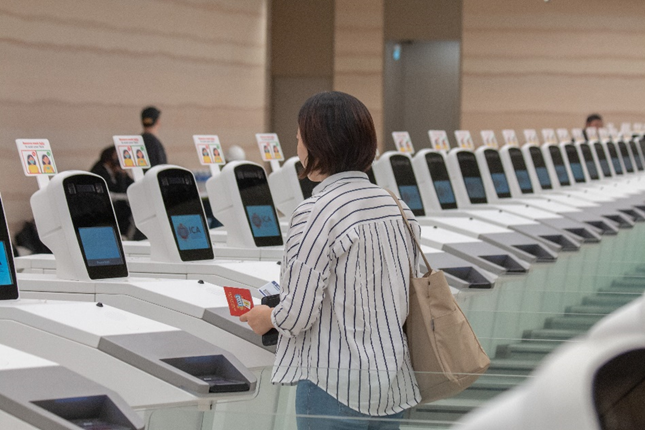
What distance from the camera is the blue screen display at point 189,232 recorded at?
474cm

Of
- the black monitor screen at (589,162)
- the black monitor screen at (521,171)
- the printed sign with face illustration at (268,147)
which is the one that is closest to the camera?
the printed sign with face illustration at (268,147)

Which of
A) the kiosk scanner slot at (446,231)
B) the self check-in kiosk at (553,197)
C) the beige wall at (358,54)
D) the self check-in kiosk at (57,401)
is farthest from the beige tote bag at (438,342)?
the beige wall at (358,54)

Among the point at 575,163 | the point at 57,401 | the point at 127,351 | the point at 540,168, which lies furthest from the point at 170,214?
the point at 575,163

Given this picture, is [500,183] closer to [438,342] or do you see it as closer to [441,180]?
[441,180]

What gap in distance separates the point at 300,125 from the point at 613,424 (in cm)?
165

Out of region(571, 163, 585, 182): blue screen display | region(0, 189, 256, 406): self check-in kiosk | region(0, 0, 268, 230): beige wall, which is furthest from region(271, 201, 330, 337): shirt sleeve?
region(571, 163, 585, 182): blue screen display

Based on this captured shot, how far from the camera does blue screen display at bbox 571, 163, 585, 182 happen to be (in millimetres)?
12991

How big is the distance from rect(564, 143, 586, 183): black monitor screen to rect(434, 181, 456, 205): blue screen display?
482cm

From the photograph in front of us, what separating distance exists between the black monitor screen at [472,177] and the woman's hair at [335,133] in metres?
6.75

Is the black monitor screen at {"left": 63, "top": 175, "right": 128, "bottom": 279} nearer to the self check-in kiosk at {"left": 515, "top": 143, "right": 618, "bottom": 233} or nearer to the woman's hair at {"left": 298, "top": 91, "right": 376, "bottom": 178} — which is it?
the woman's hair at {"left": 298, "top": 91, "right": 376, "bottom": 178}

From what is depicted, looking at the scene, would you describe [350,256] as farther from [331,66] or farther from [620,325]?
[331,66]

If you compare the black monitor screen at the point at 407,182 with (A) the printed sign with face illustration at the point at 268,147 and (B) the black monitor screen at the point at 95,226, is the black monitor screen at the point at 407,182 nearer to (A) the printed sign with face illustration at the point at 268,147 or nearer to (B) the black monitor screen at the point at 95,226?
(A) the printed sign with face illustration at the point at 268,147

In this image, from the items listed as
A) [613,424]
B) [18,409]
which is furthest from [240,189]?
[613,424]

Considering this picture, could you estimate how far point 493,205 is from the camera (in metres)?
8.78
